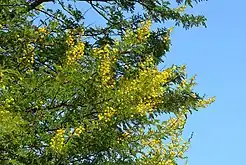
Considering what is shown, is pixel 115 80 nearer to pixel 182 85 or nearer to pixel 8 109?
pixel 8 109

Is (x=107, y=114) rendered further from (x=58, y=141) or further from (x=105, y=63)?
(x=58, y=141)

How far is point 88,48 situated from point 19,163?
10.7 ft

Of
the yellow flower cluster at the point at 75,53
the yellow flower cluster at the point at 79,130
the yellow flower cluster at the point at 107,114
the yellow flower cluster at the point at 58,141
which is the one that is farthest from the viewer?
the yellow flower cluster at the point at 75,53

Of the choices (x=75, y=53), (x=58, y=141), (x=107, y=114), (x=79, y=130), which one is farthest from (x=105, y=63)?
(x=58, y=141)

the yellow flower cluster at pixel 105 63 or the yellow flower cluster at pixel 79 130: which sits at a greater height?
the yellow flower cluster at pixel 105 63

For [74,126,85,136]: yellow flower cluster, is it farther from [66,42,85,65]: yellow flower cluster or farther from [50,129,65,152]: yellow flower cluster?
[66,42,85,65]: yellow flower cluster

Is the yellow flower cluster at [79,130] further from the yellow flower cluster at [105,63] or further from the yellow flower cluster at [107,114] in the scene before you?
the yellow flower cluster at [105,63]

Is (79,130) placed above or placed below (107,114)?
below

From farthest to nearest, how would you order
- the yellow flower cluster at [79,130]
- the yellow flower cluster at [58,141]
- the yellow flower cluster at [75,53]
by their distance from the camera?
the yellow flower cluster at [75,53] → the yellow flower cluster at [79,130] → the yellow flower cluster at [58,141]

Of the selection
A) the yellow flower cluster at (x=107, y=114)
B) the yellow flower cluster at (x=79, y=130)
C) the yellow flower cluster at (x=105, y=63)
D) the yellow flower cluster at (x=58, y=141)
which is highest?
the yellow flower cluster at (x=105, y=63)

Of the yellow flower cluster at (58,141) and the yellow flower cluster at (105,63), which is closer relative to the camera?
the yellow flower cluster at (58,141)

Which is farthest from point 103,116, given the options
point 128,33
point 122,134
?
point 128,33

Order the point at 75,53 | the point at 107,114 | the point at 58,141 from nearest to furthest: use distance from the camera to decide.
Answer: the point at 58,141
the point at 107,114
the point at 75,53

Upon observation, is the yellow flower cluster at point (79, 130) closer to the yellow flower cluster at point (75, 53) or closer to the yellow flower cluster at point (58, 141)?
the yellow flower cluster at point (58, 141)
